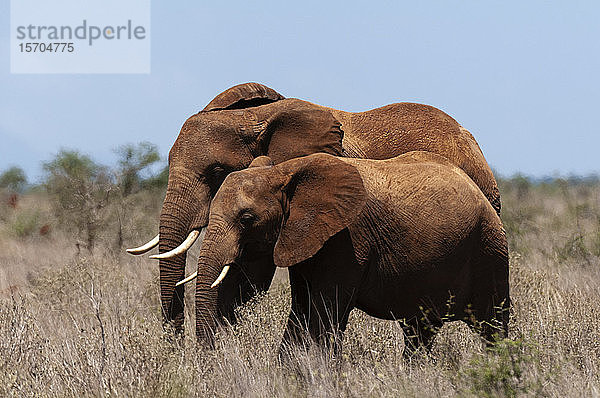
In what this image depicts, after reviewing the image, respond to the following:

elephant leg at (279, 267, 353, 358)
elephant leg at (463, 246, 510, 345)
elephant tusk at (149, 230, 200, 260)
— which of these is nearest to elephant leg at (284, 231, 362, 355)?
elephant leg at (279, 267, 353, 358)

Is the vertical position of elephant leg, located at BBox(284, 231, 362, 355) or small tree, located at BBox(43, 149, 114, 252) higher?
elephant leg, located at BBox(284, 231, 362, 355)

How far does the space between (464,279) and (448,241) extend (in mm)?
483

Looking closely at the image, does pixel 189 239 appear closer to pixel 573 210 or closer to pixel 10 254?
pixel 10 254

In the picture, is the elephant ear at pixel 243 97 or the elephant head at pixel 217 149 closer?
the elephant head at pixel 217 149

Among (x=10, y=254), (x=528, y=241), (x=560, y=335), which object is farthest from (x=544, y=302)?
(x=10, y=254)

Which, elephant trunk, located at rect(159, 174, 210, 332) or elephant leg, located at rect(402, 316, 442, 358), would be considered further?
elephant trunk, located at rect(159, 174, 210, 332)

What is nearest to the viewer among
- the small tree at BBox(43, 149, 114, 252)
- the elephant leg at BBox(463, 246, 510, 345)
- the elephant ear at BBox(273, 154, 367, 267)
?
the elephant ear at BBox(273, 154, 367, 267)

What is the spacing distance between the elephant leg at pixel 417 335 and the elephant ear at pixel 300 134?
157 cm

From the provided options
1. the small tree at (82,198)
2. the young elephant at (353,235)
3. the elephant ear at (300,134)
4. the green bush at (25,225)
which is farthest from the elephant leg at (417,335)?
the green bush at (25,225)

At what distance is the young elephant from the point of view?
6.48 m

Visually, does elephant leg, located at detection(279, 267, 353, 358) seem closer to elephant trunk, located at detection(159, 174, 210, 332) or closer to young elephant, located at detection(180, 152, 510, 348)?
young elephant, located at detection(180, 152, 510, 348)

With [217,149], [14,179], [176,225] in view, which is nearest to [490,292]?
[217,149]

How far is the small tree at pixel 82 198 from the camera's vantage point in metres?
17.3

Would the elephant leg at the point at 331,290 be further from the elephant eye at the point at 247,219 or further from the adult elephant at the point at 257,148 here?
the adult elephant at the point at 257,148
